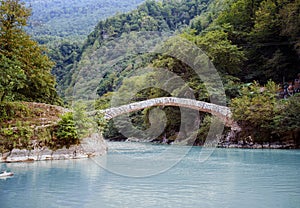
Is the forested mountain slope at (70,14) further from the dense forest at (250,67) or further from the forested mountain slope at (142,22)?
the dense forest at (250,67)

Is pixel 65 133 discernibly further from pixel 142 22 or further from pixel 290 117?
pixel 142 22

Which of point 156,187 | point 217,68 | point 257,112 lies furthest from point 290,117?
point 156,187

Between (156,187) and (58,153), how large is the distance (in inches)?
253

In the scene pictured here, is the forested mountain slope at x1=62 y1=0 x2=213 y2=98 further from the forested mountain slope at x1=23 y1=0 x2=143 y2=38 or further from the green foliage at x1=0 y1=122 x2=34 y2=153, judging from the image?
the green foliage at x1=0 y1=122 x2=34 y2=153

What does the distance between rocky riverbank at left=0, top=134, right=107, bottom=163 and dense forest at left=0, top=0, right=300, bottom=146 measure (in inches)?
94.3

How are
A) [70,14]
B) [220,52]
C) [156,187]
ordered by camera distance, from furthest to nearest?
[70,14]
[220,52]
[156,187]

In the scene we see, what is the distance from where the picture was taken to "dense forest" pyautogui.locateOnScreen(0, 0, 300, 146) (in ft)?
53.4

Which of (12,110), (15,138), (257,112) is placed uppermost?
(257,112)

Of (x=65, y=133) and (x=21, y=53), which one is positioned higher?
(x=21, y=53)

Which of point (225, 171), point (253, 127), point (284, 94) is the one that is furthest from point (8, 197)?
point (284, 94)

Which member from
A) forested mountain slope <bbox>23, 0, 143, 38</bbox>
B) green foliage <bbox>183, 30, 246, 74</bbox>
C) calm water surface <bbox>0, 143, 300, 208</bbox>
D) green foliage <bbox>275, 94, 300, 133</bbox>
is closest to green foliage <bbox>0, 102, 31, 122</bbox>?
calm water surface <bbox>0, 143, 300, 208</bbox>

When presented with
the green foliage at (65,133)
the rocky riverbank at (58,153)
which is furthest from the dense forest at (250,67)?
the green foliage at (65,133)

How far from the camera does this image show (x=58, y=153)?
44.3ft

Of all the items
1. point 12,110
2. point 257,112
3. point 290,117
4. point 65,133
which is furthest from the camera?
point 257,112
